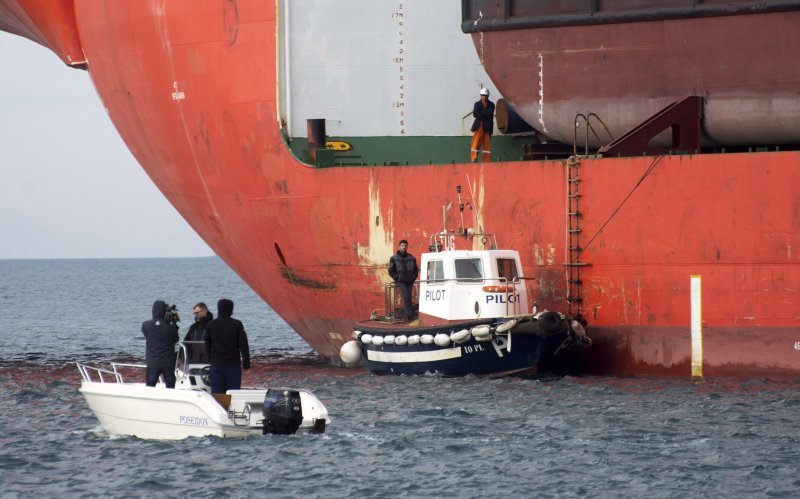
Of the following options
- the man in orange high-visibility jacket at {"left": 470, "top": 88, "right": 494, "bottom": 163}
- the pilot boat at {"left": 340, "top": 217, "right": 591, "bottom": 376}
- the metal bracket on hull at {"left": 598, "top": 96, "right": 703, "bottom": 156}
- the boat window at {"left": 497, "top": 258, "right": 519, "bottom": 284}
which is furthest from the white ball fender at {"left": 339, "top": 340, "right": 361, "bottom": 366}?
the metal bracket on hull at {"left": 598, "top": 96, "right": 703, "bottom": 156}

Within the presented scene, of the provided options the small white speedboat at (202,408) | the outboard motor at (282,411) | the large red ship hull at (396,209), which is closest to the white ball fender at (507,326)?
the large red ship hull at (396,209)

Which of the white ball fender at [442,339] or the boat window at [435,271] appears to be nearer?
the white ball fender at [442,339]

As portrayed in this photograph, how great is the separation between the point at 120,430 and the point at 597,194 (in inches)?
328

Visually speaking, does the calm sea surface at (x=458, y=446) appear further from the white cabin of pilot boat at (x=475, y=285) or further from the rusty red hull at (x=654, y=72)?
the rusty red hull at (x=654, y=72)

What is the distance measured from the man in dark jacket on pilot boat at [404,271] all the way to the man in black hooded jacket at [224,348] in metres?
6.72

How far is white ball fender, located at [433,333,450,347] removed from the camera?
821 inches

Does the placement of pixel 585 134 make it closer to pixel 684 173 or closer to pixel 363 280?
pixel 684 173

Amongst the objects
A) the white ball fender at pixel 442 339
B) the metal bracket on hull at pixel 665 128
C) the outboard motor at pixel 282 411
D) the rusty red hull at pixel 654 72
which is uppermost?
the rusty red hull at pixel 654 72

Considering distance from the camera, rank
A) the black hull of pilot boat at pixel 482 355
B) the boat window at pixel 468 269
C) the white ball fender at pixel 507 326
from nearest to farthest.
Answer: the white ball fender at pixel 507 326, the black hull of pilot boat at pixel 482 355, the boat window at pixel 468 269

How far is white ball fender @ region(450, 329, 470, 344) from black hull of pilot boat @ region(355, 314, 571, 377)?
6 cm

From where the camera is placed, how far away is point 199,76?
25047 millimetres

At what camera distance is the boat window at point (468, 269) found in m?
21.3

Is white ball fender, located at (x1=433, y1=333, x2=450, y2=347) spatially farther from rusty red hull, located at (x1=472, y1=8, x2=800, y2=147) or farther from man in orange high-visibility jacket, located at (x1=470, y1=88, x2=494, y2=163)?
rusty red hull, located at (x1=472, y1=8, x2=800, y2=147)

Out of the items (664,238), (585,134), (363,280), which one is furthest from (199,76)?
(664,238)
